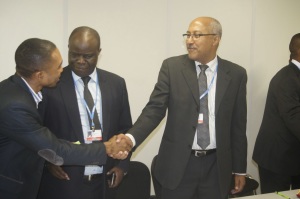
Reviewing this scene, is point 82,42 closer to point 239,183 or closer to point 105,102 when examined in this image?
point 105,102

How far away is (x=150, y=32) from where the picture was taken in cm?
368

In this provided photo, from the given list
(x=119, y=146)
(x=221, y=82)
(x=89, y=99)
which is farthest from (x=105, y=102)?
(x=221, y=82)

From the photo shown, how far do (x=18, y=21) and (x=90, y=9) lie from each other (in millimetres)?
740

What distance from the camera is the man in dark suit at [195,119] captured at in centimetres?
240

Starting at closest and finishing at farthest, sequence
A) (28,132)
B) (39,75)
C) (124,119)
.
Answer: (28,132)
(39,75)
(124,119)

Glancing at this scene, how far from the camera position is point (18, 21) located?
315cm

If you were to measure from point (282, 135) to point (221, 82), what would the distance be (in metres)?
1.24

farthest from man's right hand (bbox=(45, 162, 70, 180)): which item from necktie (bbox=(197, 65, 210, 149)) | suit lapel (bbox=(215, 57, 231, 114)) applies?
suit lapel (bbox=(215, 57, 231, 114))

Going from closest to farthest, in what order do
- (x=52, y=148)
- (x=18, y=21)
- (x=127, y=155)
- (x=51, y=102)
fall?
(x=52, y=148) < (x=51, y=102) < (x=127, y=155) < (x=18, y=21)

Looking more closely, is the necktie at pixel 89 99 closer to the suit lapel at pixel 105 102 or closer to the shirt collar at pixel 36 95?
the suit lapel at pixel 105 102

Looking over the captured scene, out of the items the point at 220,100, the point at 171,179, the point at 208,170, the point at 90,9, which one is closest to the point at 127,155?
the point at 171,179

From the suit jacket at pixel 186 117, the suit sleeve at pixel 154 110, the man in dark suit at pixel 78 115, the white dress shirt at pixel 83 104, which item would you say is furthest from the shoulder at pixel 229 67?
the white dress shirt at pixel 83 104

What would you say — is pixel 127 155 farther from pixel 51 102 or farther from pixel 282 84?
pixel 282 84

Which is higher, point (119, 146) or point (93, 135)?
point (93, 135)
